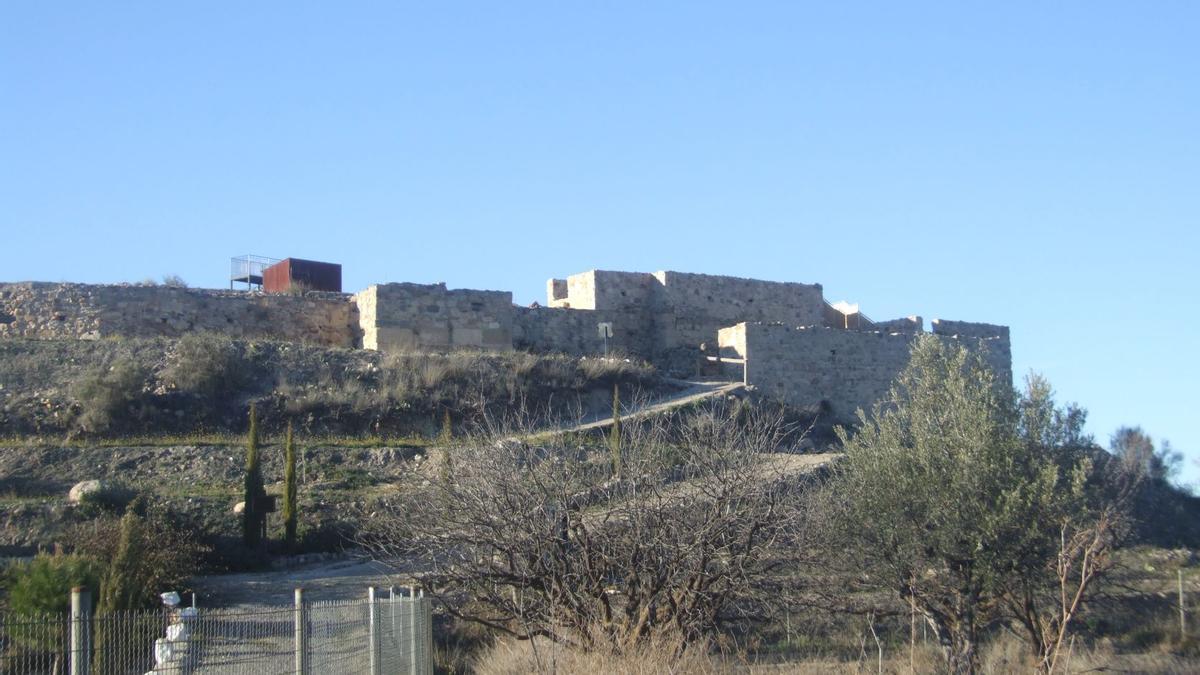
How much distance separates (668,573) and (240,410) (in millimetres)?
13816

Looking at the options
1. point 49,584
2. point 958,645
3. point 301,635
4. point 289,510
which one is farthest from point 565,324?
point 301,635

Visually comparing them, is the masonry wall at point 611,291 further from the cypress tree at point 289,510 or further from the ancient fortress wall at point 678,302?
the cypress tree at point 289,510

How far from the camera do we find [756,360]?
26.5m

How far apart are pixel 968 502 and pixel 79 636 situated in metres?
8.98

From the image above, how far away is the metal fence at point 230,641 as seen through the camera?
8570 mm

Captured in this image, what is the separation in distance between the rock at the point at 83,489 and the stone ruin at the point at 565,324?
24.3ft

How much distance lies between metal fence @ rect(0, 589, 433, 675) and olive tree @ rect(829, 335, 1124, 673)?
548 cm

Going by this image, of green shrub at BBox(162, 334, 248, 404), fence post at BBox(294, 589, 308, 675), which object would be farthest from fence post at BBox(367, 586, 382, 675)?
green shrub at BBox(162, 334, 248, 404)

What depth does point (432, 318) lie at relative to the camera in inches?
1053

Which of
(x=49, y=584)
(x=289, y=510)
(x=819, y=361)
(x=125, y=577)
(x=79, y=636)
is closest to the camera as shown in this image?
(x=79, y=636)

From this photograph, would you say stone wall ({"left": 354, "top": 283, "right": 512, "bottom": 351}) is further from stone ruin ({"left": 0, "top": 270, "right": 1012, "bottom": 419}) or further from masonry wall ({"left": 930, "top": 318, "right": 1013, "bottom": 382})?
masonry wall ({"left": 930, "top": 318, "right": 1013, "bottom": 382})

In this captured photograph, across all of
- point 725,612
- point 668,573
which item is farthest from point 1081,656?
point 668,573

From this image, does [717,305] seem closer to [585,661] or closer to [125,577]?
[125,577]

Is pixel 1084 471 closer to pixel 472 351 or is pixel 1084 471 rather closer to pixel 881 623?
pixel 881 623
